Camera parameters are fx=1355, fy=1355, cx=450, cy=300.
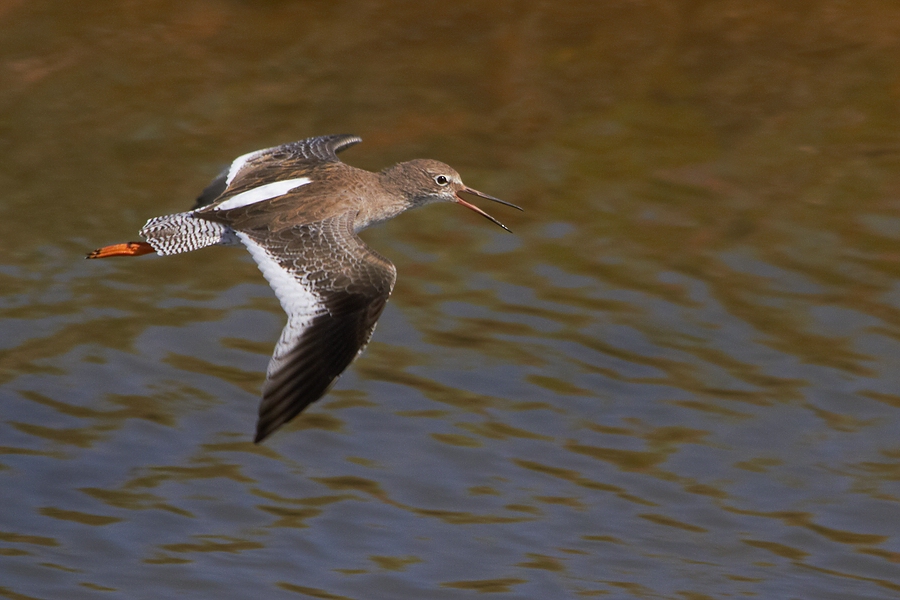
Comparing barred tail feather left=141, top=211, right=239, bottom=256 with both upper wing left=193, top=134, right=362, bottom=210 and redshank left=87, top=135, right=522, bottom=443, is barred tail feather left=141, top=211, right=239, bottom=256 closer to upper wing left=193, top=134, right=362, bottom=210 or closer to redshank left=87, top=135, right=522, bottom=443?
redshank left=87, top=135, right=522, bottom=443

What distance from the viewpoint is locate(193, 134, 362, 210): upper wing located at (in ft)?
34.5

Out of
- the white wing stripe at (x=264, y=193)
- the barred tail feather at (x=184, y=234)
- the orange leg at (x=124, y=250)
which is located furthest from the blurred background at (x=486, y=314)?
the white wing stripe at (x=264, y=193)

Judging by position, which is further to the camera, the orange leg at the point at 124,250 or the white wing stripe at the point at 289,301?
the orange leg at the point at 124,250

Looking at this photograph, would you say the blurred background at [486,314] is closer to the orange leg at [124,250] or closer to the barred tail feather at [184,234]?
the orange leg at [124,250]

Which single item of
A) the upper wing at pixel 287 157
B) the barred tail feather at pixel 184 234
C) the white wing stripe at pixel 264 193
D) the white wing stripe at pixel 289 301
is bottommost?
the white wing stripe at pixel 289 301

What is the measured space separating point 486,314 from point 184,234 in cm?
397

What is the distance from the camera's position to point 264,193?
31.2ft

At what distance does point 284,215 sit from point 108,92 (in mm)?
7571

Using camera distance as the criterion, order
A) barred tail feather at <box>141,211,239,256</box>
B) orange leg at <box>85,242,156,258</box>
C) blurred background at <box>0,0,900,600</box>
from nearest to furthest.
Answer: barred tail feather at <box>141,211,239,256</box>
orange leg at <box>85,242,156,258</box>
blurred background at <box>0,0,900,600</box>

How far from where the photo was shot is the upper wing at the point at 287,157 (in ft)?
34.5

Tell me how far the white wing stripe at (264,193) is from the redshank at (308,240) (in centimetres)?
1

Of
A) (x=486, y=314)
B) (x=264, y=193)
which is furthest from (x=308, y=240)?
(x=486, y=314)

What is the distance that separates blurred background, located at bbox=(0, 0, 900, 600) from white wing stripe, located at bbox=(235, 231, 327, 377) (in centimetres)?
221

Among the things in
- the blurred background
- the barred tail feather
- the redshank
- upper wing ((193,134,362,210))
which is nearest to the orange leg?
the redshank
